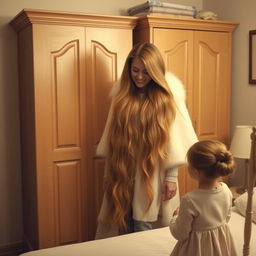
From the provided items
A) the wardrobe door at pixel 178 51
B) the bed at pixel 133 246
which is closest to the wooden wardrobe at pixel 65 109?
the wardrobe door at pixel 178 51

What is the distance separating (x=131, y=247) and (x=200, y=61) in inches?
63.3

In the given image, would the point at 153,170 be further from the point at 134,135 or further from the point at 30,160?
the point at 30,160

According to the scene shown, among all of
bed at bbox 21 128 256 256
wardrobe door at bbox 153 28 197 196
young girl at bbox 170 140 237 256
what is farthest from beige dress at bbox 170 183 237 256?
wardrobe door at bbox 153 28 197 196

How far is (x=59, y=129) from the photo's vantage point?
2641mm

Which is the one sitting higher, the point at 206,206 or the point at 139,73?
the point at 139,73

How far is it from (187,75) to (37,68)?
3.56ft

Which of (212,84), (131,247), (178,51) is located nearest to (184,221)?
(131,247)

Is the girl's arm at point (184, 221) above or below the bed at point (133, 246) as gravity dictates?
above

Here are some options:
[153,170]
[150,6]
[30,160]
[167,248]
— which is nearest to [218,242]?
[167,248]

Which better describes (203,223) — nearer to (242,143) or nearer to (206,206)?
(206,206)

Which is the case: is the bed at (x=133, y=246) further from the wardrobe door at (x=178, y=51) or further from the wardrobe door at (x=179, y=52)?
the wardrobe door at (x=178, y=51)

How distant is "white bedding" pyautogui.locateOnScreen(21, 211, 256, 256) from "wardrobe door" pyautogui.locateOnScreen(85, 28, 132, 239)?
0.82 m

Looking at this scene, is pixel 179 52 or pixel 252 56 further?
pixel 252 56

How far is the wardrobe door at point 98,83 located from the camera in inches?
106
